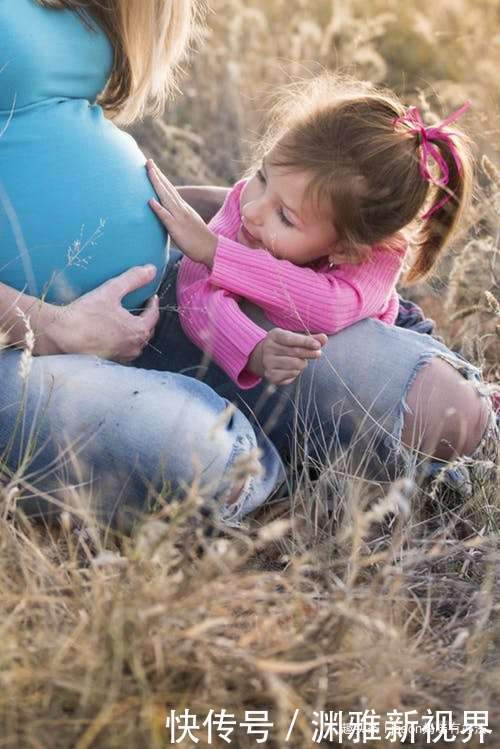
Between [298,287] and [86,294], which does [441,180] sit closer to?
[298,287]

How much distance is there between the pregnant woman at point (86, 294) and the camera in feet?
6.59

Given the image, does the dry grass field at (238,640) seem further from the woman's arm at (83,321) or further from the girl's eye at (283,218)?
the girl's eye at (283,218)

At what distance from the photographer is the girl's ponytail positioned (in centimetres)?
227

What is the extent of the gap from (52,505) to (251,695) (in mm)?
758

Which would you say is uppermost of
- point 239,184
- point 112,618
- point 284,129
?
point 284,129

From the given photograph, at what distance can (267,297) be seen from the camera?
2.24 meters

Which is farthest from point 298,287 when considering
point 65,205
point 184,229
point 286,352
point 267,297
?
point 65,205

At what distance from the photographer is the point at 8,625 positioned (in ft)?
4.70

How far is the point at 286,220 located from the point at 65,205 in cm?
51

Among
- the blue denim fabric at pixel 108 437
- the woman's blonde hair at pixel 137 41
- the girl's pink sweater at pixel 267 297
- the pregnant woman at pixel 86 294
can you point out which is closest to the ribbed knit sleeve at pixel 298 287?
the girl's pink sweater at pixel 267 297

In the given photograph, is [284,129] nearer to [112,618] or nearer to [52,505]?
[52,505]

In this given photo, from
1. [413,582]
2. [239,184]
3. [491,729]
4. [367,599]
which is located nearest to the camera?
[491,729]

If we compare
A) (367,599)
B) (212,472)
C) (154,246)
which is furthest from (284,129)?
(367,599)

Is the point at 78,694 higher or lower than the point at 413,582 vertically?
higher
